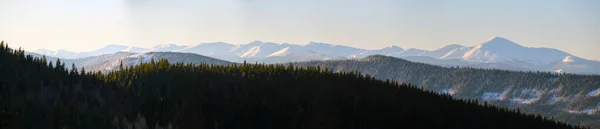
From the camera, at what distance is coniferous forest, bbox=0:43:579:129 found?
12352mm

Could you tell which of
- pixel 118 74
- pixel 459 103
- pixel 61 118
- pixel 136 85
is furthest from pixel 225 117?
pixel 459 103

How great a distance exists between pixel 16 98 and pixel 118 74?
8079mm

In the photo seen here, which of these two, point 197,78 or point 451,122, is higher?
point 197,78

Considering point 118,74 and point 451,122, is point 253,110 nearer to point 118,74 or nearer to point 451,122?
point 118,74

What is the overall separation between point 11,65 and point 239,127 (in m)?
5.60

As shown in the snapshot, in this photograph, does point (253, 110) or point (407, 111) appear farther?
point (407, 111)

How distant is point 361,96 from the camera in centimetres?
2250

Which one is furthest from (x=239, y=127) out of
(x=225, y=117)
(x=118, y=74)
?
(x=118, y=74)

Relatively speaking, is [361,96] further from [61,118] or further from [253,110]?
[61,118]

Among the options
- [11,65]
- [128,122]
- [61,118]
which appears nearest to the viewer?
[61,118]

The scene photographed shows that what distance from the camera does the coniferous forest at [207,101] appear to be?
12.4 m

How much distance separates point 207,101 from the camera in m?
16.8

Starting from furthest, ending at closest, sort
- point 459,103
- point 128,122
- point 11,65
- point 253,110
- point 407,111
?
point 459,103
point 407,111
point 253,110
point 11,65
point 128,122

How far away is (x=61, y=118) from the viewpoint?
11.8 meters
